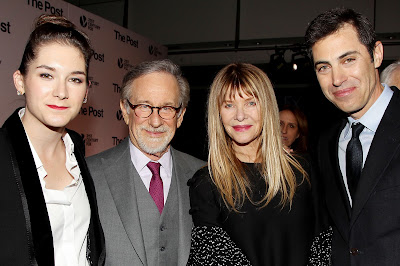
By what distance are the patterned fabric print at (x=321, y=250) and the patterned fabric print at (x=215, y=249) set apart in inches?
13.8

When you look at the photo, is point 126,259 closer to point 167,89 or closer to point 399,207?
point 167,89

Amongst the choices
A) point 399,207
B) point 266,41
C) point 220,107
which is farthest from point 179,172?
point 266,41

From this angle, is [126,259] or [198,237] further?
[126,259]

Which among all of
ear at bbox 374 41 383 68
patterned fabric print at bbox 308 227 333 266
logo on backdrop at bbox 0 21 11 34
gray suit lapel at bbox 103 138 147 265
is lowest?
patterned fabric print at bbox 308 227 333 266

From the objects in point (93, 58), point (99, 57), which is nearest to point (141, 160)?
point (93, 58)

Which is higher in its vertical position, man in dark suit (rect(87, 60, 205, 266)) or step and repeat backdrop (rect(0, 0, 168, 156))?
step and repeat backdrop (rect(0, 0, 168, 156))

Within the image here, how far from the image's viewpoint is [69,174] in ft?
6.41

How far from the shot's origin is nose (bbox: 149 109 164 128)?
7.86 ft

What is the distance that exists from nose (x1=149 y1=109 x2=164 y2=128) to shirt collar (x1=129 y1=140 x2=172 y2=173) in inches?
8.0

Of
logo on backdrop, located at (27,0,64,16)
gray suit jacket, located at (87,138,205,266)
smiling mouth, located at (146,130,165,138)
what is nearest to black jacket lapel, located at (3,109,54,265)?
gray suit jacket, located at (87,138,205,266)

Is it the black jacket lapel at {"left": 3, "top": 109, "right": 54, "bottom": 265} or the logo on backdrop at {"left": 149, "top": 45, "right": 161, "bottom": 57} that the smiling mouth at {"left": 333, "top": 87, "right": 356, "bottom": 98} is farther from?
the logo on backdrop at {"left": 149, "top": 45, "right": 161, "bottom": 57}

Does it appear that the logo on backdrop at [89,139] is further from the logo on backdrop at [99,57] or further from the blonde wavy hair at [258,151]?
the blonde wavy hair at [258,151]

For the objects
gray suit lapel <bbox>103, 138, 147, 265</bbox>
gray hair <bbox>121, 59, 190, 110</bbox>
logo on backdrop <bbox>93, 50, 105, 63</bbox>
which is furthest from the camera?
logo on backdrop <bbox>93, 50, 105, 63</bbox>

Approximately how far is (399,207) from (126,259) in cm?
142
